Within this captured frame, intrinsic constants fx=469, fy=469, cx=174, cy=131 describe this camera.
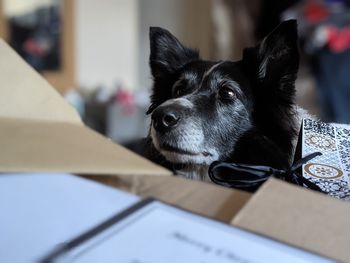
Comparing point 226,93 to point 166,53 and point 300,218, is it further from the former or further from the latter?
point 300,218

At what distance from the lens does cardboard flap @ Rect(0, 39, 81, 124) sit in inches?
19.0

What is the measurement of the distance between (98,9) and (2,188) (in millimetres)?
3331

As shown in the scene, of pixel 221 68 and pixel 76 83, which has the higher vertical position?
pixel 221 68

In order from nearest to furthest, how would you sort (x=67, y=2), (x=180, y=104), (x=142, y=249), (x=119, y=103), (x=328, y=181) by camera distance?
(x=142, y=249)
(x=328, y=181)
(x=180, y=104)
(x=119, y=103)
(x=67, y=2)

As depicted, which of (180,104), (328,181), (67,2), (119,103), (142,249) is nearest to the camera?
(142,249)

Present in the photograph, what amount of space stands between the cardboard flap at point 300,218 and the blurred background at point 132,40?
2.29 meters

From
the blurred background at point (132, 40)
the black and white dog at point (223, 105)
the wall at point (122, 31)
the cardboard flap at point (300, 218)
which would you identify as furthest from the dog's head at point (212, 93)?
the wall at point (122, 31)

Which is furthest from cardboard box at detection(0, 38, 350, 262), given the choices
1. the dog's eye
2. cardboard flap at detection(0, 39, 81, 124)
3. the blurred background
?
the blurred background

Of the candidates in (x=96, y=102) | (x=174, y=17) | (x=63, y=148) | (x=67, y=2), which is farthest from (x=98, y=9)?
(x=63, y=148)

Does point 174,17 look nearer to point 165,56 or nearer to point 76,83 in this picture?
point 76,83

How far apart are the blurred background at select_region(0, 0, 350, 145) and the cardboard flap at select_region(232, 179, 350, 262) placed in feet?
7.53

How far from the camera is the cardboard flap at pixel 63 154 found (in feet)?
1.28

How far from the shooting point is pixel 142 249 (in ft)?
1.09

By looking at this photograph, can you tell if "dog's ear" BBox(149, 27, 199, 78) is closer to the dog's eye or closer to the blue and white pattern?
the dog's eye
